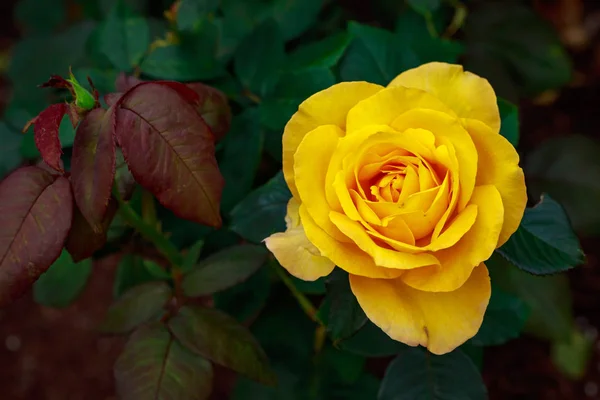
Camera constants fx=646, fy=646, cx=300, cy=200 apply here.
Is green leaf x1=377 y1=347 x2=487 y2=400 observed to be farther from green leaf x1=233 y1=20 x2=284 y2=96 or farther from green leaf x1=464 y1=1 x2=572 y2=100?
green leaf x1=464 y1=1 x2=572 y2=100

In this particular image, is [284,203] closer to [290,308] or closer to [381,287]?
[381,287]

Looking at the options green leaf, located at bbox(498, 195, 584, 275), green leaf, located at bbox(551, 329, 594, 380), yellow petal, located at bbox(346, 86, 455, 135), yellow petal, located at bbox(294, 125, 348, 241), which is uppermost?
yellow petal, located at bbox(346, 86, 455, 135)

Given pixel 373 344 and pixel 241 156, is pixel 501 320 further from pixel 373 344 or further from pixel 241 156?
pixel 241 156

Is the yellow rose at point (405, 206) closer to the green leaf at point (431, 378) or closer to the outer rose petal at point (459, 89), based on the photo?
the outer rose petal at point (459, 89)

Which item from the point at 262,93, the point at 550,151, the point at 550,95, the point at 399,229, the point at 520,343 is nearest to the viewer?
the point at 399,229

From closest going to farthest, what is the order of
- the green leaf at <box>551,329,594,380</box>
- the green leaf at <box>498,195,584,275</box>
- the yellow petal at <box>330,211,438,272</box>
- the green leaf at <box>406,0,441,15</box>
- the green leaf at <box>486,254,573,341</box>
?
the yellow petal at <box>330,211,438,272</box> < the green leaf at <box>498,195,584,275</box> < the green leaf at <box>406,0,441,15</box> < the green leaf at <box>486,254,573,341</box> < the green leaf at <box>551,329,594,380</box>

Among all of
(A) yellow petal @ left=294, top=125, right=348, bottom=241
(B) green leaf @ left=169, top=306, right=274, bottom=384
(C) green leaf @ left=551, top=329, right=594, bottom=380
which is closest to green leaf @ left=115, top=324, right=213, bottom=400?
(B) green leaf @ left=169, top=306, right=274, bottom=384

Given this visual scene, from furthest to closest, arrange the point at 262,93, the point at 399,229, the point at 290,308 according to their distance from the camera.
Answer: the point at 290,308 → the point at 262,93 → the point at 399,229

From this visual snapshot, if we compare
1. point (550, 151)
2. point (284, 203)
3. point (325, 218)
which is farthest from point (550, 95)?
point (325, 218)
